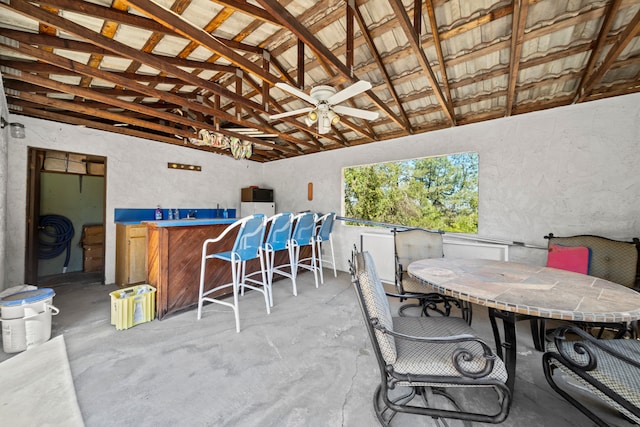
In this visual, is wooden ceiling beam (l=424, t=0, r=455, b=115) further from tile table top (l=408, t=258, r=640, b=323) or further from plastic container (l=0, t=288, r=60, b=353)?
plastic container (l=0, t=288, r=60, b=353)

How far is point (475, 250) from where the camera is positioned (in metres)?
3.45

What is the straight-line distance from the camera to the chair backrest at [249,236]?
244 centimetres

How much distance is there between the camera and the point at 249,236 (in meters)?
2.54

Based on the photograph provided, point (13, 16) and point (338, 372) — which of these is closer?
point (338, 372)

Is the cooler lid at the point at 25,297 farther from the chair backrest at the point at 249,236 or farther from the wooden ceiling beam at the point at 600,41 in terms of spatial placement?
the wooden ceiling beam at the point at 600,41

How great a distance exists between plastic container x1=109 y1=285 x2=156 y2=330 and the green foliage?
3796 millimetres

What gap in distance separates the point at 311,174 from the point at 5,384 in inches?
199

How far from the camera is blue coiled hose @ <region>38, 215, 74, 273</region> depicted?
4.57m

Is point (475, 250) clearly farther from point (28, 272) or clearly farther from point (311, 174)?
point (28, 272)

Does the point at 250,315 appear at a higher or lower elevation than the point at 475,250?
lower

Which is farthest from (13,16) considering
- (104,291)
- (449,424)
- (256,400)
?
(449,424)

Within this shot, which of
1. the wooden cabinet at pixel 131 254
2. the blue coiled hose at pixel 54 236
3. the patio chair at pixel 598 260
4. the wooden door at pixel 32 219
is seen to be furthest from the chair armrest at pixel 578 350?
the blue coiled hose at pixel 54 236

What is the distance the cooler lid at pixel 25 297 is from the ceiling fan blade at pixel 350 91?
11.3ft

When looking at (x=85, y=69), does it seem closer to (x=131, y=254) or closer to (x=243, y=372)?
(x=131, y=254)
